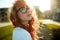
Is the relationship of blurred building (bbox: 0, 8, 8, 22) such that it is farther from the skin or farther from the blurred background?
the skin

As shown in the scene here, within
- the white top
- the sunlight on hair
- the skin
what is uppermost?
the sunlight on hair

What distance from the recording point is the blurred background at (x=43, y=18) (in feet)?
4.83

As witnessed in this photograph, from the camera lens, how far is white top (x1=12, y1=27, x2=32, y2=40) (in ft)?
4.76

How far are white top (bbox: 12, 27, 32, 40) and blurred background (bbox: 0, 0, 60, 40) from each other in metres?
0.04

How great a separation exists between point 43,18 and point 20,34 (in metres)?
0.24

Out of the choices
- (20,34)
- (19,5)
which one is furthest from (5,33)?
(19,5)

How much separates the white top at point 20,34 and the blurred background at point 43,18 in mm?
41

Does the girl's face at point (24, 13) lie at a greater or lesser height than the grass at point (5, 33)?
greater

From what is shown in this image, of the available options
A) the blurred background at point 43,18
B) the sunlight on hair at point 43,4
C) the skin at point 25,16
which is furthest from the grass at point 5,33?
the sunlight on hair at point 43,4

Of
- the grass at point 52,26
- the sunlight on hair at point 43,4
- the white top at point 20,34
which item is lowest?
the white top at point 20,34

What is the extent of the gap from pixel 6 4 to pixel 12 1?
0.05m

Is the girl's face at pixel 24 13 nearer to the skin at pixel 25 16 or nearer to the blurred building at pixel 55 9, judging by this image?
the skin at pixel 25 16

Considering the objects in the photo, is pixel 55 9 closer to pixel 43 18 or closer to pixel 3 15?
pixel 43 18

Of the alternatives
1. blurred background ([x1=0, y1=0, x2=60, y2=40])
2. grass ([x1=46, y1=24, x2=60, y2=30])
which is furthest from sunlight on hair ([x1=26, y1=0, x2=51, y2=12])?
grass ([x1=46, y1=24, x2=60, y2=30])
